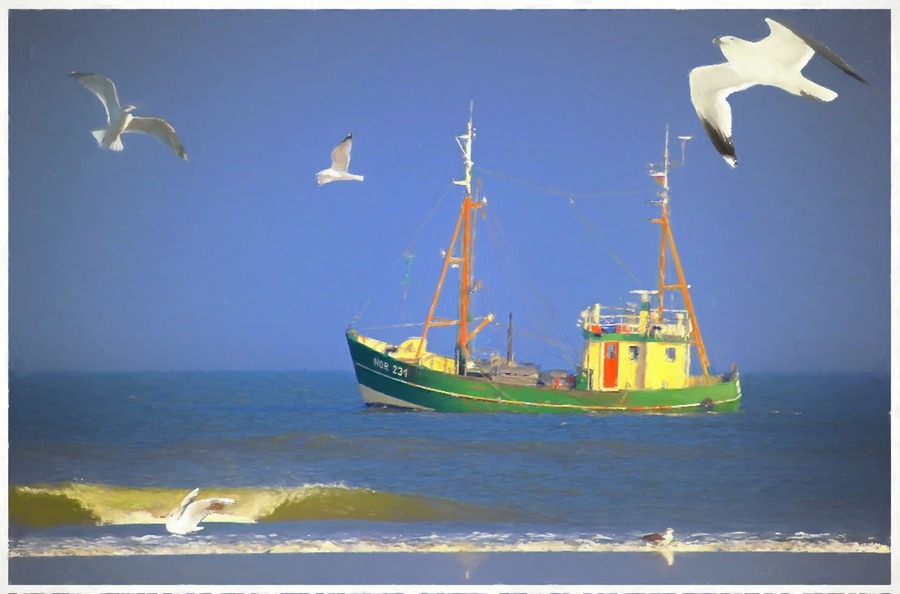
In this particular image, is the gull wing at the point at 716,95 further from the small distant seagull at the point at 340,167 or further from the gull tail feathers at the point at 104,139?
the gull tail feathers at the point at 104,139

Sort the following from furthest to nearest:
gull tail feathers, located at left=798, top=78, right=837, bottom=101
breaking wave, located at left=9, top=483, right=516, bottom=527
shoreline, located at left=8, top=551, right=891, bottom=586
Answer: gull tail feathers, located at left=798, top=78, right=837, bottom=101 < breaking wave, located at left=9, top=483, right=516, bottom=527 < shoreline, located at left=8, top=551, right=891, bottom=586

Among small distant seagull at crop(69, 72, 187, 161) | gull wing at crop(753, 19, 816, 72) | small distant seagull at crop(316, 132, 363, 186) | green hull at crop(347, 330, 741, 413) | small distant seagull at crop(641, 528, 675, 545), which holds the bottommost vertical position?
small distant seagull at crop(641, 528, 675, 545)

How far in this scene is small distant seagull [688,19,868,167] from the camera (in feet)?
15.2

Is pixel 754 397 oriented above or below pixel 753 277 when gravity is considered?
below

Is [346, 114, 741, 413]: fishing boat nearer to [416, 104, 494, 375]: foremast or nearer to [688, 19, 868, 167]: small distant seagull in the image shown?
[416, 104, 494, 375]: foremast

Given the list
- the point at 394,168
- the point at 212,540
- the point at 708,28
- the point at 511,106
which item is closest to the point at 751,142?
the point at 708,28

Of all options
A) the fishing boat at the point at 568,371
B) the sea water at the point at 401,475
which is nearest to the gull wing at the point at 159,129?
the sea water at the point at 401,475

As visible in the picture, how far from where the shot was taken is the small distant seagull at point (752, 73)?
4.64m

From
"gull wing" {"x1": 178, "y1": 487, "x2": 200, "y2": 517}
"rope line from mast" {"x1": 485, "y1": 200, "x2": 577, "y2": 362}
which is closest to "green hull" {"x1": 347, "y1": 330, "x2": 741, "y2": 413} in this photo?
"rope line from mast" {"x1": 485, "y1": 200, "x2": 577, "y2": 362}

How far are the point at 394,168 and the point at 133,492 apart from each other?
1674mm

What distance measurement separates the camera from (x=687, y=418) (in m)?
4.82

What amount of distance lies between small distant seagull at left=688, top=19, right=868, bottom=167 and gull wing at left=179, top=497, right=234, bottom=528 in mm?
2459

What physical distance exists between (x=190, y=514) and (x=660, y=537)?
6.09 feet

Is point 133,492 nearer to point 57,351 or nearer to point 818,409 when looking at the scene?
point 57,351
